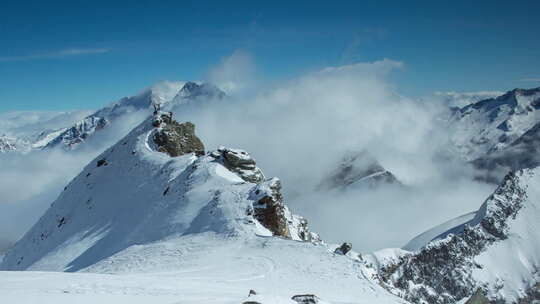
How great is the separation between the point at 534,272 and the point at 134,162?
105701 millimetres

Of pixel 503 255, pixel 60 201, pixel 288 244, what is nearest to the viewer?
pixel 288 244

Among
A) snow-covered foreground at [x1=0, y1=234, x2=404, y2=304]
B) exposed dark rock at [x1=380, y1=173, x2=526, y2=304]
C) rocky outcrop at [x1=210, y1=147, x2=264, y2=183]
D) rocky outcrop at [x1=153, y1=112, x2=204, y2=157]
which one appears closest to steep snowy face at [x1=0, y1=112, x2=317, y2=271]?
rocky outcrop at [x1=153, y1=112, x2=204, y2=157]

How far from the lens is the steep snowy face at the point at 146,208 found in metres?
43.3

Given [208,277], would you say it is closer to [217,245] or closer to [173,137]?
[217,245]

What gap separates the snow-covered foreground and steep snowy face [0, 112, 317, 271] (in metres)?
3.51

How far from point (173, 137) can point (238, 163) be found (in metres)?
20.6

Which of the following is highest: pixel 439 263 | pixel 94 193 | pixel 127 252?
pixel 94 193

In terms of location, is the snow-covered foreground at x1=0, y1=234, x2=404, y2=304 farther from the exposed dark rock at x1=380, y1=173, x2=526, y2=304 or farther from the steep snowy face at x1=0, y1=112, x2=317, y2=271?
the exposed dark rock at x1=380, y1=173, x2=526, y2=304

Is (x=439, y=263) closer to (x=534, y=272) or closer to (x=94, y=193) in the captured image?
(x=534, y=272)

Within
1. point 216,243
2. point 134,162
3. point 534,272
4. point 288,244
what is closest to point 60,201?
point 134,162

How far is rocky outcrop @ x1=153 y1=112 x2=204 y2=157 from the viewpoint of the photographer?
73.2 m

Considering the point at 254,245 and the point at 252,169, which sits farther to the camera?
the point at 252,169

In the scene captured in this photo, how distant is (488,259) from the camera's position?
102 m

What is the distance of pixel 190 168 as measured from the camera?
55875mm
